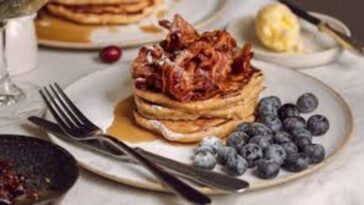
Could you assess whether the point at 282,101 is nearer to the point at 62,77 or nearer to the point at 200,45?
the point at 200,45

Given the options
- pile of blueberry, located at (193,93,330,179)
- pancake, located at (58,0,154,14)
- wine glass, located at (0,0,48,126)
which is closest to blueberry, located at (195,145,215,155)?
pile of blueberry, located at (193,93,330,179)

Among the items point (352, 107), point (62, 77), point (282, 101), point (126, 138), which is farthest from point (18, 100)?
point (352, 107)

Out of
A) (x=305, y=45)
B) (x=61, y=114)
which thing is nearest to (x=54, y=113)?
(x=61, y=114)

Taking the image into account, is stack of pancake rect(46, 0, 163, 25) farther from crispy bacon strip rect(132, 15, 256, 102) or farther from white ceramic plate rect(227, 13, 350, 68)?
crispy bacon strip rect(132, 15, 256, 102)

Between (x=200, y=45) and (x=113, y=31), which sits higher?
(x=200, y=45)

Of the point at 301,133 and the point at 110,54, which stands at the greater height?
the point at 301,133

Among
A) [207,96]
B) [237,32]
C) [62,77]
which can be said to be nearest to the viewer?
[207,96]

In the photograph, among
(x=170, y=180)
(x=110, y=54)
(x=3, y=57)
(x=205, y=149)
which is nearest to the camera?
(x=170, y=180)

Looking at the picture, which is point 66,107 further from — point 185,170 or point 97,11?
point 97,11
